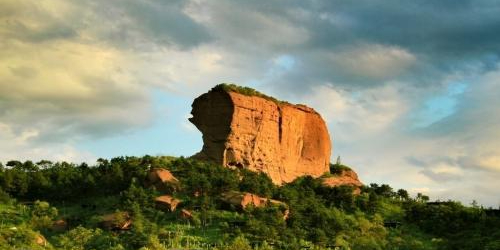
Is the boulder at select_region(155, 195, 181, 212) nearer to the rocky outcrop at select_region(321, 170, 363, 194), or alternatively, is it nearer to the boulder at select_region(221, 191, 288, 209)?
the boulder at select_region(221, 191, 288, 209)

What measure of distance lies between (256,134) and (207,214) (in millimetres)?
22032

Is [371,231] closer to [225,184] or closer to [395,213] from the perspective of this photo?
[395,213]

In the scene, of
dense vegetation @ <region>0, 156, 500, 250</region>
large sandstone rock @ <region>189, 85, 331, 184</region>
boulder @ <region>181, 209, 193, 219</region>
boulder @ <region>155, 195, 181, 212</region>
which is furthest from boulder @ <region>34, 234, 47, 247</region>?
large sandstone rock @ <region>189, 85, 331, 184</region>

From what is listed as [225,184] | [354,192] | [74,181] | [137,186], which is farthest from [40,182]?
[354,192]

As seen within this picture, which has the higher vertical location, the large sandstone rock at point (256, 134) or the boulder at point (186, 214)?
the large sandstone rock at point (256, 134)

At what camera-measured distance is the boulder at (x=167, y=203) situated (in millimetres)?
76506

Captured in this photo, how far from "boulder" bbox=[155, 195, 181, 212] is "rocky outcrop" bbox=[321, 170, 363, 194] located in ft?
93.4

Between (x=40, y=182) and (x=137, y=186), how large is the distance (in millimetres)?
15683

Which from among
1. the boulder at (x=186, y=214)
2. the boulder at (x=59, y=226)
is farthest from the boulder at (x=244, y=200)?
the boulder at (x=59, y=226)

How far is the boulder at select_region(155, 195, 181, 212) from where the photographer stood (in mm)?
76506

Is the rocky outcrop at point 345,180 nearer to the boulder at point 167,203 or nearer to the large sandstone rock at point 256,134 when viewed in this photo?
the large sandstone rock at point 256,134

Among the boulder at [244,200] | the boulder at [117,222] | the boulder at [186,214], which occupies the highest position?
the boulder at [244,200]

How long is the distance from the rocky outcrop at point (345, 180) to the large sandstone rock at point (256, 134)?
311 centimetres

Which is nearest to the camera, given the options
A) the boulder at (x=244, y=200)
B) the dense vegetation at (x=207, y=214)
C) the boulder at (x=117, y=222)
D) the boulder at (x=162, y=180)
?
the dense vegetation at (x=207, y=214)
